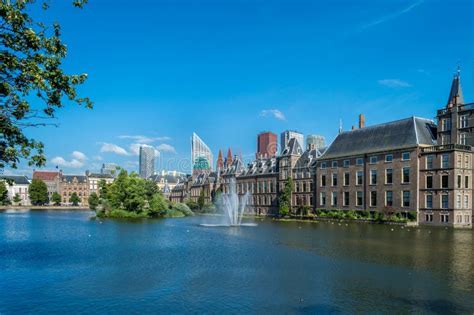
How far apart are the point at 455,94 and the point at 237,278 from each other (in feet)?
196

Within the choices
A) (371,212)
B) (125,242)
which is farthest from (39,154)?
(371,212)

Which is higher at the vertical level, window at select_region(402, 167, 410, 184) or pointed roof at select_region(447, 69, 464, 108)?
pointed roof at select_region(447, 69, 464, 108)

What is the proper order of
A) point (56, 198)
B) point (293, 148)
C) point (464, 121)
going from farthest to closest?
point (56, 198) → point (293, 148) → point (464, 121)

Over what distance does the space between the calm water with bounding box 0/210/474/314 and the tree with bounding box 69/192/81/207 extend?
151536 millimetres

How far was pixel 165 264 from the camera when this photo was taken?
28344mm

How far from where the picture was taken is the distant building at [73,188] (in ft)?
626

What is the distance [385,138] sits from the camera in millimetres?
74188

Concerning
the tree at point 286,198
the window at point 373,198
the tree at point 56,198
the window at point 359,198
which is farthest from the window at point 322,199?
the tree at point 56,198

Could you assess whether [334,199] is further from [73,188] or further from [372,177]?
[73,188]

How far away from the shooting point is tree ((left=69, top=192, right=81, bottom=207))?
7141 inches

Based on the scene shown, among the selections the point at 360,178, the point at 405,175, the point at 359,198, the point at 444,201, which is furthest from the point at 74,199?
the point at 444,201

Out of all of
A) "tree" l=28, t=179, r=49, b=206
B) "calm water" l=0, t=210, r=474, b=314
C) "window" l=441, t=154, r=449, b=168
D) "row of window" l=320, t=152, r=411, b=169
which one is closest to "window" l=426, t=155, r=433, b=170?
"window" l=441, t=154, r=449, b=168

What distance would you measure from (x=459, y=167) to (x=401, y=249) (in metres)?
33.6

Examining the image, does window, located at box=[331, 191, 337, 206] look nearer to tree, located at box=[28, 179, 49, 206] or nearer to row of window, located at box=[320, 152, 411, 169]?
row of window, located at box=[320, 152, 411, 169]
